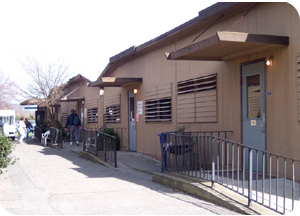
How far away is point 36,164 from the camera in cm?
1218

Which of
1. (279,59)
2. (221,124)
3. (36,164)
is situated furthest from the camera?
(36,164)

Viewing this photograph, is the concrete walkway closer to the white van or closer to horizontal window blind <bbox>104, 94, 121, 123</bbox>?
horizontal window blind <bbox>104, 94, 121, 123</bbox>

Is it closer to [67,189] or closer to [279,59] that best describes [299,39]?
[279,59]

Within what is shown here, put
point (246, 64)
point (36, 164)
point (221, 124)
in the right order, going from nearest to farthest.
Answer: point (246, 64) < point (221, 124) < point (36, 164)

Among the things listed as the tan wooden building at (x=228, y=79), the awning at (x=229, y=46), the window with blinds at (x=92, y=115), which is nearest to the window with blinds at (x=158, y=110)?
the tan wooden building at (x=228, y=79)

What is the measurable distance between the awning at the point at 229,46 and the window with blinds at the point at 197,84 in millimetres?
793

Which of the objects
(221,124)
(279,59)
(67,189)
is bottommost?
(67,189)

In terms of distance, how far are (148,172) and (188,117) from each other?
201 centimetres

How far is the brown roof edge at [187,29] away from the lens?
28.9 ft

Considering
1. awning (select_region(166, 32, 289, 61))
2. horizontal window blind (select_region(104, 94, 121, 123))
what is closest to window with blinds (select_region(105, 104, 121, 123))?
horizontal window blind (select_region(104, 94, 121, 123))

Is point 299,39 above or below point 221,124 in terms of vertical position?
above

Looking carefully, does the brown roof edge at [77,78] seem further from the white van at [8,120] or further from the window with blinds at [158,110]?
the window with blinds at [158,110]

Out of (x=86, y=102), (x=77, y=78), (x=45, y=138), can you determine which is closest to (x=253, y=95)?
(x=86, y=102)

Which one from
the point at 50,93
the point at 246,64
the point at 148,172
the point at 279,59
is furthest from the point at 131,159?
the point at 50,93
